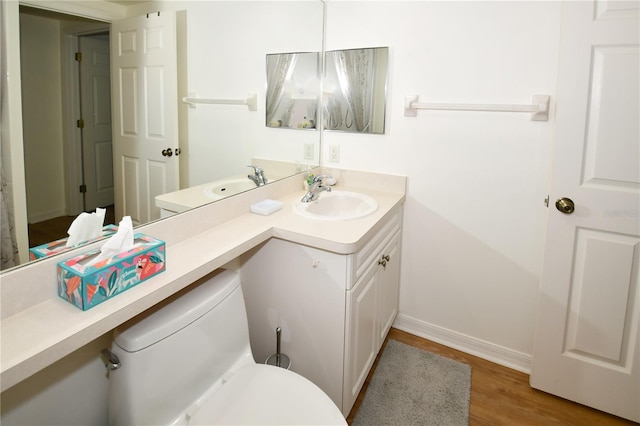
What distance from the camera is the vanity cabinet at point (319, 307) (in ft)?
4.88

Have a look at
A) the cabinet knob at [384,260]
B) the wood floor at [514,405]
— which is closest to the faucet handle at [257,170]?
the cabinet knob at [384,260]

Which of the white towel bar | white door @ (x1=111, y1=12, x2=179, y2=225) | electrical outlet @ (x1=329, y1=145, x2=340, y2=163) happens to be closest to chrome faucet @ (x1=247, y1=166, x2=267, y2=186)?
white door @ (x1=111, y1=12, x2=179, y2=225)

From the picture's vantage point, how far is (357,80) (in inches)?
85.5

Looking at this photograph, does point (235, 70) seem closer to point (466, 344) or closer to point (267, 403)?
point (267, 403)

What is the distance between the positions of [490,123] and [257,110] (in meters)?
1.13

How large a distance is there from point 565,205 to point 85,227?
182cm

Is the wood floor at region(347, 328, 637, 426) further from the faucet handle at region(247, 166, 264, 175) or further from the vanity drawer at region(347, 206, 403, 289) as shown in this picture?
the faucet handle at region(247, 166, 264, 175)

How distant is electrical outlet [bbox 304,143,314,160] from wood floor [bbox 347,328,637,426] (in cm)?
122

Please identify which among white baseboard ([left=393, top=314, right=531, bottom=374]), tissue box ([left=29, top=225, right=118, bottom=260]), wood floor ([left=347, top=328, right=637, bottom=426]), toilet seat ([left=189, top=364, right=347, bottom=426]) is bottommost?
wood floor ([left=347, top=328, right=637, bottom=426])

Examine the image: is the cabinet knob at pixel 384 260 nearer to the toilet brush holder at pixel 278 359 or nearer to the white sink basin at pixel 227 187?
the toilet brush holder at pixel 278 359

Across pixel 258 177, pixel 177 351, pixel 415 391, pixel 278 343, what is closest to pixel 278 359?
pixel 278 343

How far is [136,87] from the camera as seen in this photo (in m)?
1.15

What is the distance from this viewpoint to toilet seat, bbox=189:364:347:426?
112 centimetres

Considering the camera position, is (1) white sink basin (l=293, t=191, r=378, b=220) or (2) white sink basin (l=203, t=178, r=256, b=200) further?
Result: (1) white sink basin (l=293, t=191, r=378, b=220)
